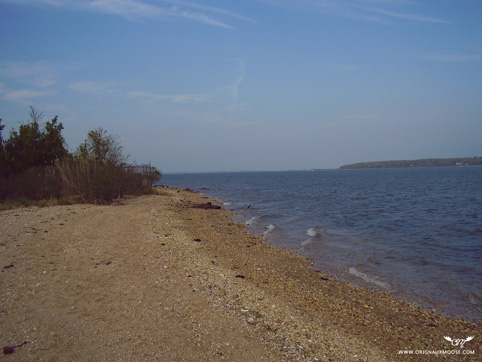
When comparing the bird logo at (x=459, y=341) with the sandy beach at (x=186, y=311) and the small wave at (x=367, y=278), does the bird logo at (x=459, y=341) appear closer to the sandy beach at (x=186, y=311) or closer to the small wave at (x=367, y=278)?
the sandy beach at (x=186, y=311)

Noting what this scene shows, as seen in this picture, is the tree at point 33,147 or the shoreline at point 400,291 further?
the tree at point 33,147

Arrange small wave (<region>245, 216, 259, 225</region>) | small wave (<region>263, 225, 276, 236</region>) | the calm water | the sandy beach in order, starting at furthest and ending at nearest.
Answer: small wave (<region>245, 216, 259, 225</region>), small wave (<region>263, 225, 276, 236</region>), the calm water, the sandy beach

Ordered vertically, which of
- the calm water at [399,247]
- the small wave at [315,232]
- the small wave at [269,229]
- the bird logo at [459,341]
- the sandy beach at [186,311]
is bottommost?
the calm water at [399,247]

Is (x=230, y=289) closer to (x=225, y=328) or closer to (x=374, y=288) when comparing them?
(x=225, y=328)

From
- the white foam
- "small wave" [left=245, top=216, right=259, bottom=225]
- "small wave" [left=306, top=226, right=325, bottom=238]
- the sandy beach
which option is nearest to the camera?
the sandy beach

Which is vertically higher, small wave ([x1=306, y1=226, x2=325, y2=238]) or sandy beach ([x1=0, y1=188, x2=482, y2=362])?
sandy beach ([x1=0, y1=188, x2=482, y2=362])

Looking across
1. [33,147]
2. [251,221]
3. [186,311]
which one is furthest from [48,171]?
[186,311]

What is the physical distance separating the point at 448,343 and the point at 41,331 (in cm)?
662

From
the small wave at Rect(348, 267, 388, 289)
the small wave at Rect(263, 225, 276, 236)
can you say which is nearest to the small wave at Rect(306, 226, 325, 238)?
the small wave at Rect(263, 225, 276, 236)

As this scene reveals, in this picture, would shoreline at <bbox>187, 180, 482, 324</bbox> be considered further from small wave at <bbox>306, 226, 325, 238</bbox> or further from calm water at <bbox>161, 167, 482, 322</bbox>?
small wave at <bbox>306, 226, 325, 238</bbox>

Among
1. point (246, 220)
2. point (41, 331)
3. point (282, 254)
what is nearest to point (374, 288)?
point (282, 254)

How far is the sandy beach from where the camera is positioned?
15.7ft

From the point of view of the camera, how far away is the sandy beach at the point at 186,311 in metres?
4.79

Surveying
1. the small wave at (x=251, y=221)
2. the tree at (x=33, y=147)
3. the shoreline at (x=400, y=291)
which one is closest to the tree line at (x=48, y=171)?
the tree at (x=33, y=147)
